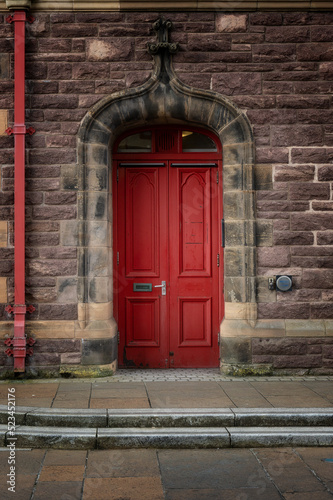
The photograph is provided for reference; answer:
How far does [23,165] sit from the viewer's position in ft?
22.8

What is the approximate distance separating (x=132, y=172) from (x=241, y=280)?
2.05 m

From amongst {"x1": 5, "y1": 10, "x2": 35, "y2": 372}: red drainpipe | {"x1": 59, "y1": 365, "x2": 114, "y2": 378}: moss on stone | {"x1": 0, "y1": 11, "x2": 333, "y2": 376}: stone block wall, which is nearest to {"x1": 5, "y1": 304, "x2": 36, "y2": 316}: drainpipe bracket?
{"x1": 5, "y1": 10, "x2": 35, "y2": 372}: red drainpipe

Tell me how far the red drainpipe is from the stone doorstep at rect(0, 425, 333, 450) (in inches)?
75.1

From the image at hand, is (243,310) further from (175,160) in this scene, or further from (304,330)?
(175,160)

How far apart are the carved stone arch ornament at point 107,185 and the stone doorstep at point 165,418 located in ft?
5.64

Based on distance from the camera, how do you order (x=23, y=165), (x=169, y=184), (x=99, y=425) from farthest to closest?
(x=169, y=184)
(x=23, y=165)
(x=99, y=425)

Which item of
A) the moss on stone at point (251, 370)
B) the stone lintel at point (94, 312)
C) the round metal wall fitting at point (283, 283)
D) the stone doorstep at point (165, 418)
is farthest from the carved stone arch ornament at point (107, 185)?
the stone doorstep at point (165, 418)

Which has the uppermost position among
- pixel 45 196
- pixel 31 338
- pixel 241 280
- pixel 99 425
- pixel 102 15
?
pixel 102 15

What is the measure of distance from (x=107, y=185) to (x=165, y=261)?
128 centimetres

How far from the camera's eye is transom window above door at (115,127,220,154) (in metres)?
7.62

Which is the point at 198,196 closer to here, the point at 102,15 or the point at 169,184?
the point at 169,184

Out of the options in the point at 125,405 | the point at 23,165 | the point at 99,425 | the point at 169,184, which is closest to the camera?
the point at 99,425

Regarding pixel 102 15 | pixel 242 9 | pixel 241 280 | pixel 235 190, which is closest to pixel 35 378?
pixel 241 280

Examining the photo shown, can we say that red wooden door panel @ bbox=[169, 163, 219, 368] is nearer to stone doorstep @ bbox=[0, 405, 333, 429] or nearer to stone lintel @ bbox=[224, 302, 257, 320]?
stone lintel @ bbox=[224, 302, 257, 320]
